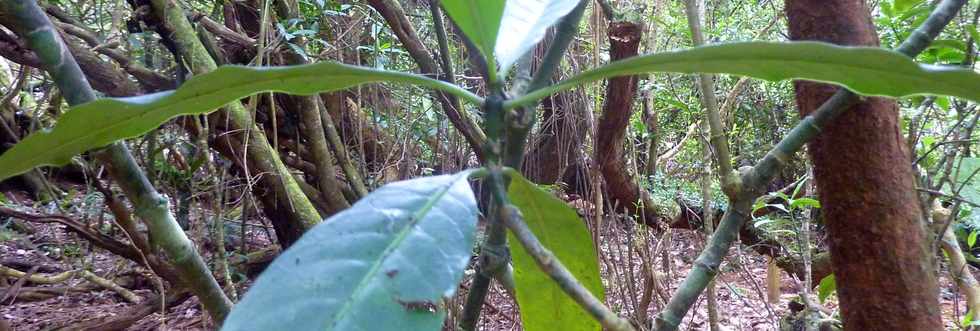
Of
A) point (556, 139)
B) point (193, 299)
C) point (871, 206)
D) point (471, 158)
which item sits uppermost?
point (556, 139)

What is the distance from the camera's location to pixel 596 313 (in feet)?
0.91

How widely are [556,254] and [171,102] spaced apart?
28 centimetres

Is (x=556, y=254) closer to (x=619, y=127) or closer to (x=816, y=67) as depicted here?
(x=816, y=67)

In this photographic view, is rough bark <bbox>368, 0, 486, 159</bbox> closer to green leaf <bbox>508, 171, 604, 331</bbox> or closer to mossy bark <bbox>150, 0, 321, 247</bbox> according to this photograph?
mossy bark <bbox>150, 0, 321, 247</bbox>

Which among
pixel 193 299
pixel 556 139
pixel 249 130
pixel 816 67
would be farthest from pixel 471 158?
pixel 816 67

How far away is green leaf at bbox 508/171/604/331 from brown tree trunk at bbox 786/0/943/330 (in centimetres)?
22

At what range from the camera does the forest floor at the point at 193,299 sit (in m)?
1.81

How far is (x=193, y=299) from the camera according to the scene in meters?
2.04

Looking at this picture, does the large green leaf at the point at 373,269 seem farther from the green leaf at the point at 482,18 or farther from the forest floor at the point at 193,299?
the forest floor at the point at 193,299

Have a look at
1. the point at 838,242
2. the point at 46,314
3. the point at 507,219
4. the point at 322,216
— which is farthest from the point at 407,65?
the point at 507,219

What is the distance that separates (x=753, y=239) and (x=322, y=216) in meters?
1.91

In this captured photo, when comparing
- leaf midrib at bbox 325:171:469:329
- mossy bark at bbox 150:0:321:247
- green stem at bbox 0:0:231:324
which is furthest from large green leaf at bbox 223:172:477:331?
mossy bark at bbox 150:0:321:247

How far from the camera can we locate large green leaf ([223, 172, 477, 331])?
24cm

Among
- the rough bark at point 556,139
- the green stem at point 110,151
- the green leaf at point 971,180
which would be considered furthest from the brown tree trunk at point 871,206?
the rough bark at point 556,139
